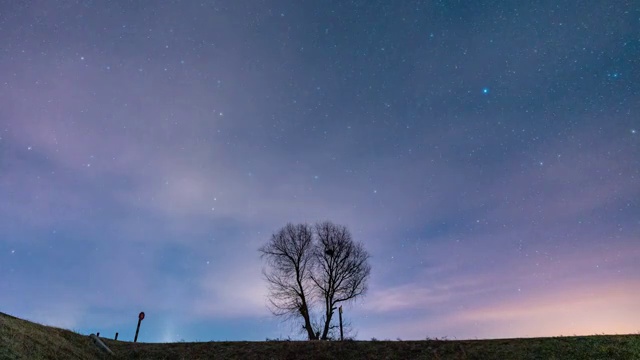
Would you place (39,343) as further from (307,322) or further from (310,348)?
(307,322)

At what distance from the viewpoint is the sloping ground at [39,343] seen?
15.4 m

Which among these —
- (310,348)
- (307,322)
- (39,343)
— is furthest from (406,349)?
(307,322)

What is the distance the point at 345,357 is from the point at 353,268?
20.2 metres

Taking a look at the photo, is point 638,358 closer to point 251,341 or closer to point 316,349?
point 316,349

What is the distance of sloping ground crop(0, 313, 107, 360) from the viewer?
15420 mm

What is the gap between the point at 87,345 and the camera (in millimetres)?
20875

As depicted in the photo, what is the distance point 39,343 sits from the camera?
17344 millimetres

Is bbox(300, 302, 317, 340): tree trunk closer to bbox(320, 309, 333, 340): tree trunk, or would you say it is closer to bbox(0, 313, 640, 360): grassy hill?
bbox(320, 309, 333, 340): tree trunk

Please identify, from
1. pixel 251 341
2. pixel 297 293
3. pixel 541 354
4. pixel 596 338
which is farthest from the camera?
pixel 297 293

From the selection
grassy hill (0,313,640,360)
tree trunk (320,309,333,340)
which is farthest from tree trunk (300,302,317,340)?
grassy hill (0,313,640,360)

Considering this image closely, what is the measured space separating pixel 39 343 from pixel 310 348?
39.6ft

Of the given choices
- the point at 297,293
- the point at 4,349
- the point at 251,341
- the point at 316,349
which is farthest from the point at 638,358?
the point at 297,293

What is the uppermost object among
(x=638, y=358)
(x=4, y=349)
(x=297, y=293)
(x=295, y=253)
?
(x=295, y=253)

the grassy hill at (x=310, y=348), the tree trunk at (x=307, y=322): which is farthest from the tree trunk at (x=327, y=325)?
the grassy hill at (x=310, y=348)
